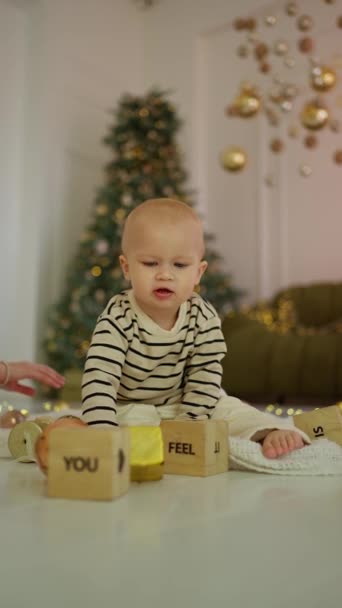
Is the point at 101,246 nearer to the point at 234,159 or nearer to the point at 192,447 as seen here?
the point at 234,159

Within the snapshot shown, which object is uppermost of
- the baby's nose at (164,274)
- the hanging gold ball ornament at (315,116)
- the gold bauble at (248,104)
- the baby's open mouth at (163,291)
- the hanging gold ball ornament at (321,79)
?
the hanging gold ball ornament at (321,79)

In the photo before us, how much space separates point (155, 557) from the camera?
2.10 ft

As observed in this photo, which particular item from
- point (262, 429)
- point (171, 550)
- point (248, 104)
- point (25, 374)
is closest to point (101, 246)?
point (248, 104)

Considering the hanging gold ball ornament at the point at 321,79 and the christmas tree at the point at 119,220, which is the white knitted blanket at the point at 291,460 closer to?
the hanging gold ball ornament at the point at 321,79

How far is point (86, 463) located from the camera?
88cm

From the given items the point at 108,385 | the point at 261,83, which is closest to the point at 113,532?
the point at 108,385

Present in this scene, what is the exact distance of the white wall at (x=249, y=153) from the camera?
180 inches

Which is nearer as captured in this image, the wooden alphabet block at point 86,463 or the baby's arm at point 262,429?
the wooden alphabet block at point 86,463

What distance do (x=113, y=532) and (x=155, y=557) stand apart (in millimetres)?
95

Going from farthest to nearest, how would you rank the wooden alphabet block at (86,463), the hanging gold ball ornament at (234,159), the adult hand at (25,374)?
the hanging gold ball ornament at (234,159), the adult hand at (25,374), the wooden alphabet block at (86,463)

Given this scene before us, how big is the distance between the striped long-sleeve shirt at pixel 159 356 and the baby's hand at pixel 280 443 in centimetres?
18

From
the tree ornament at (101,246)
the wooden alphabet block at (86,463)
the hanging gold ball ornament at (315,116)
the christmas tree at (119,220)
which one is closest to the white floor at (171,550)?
the wooden alphabet block at (86,463)

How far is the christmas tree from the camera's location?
13.9 feet

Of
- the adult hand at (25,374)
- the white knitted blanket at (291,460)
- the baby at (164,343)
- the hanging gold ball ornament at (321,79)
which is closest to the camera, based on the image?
the white knitted blanket at (291,460)
